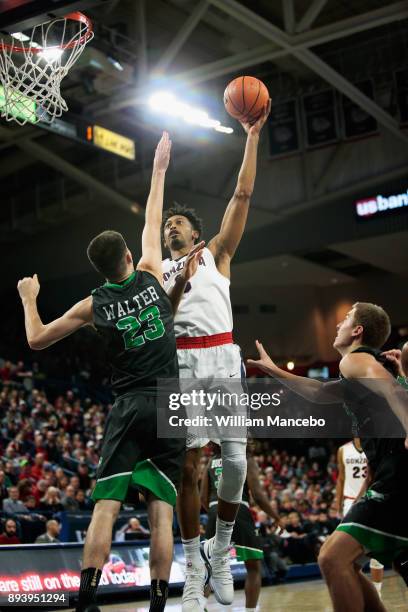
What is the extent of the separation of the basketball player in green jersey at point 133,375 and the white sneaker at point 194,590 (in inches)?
29.3

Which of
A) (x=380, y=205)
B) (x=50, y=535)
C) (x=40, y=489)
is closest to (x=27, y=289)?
(x=50, y=535)

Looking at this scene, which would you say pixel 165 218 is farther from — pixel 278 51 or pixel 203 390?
pixel 278 51

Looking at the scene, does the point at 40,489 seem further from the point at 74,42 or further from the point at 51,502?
the point at 74,42

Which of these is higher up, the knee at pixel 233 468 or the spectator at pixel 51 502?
the knee at pixel 233 468

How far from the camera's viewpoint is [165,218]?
20.7ft

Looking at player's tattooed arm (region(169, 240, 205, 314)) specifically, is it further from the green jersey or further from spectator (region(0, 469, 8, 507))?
spectator (region(0, 469, 8, 507))

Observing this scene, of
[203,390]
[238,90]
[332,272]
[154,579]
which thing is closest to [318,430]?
[203,390]

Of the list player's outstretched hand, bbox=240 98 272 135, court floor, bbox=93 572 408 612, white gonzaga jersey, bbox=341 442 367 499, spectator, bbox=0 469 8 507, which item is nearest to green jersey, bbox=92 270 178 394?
player's outstretched hand, bbox=240 98 272 135

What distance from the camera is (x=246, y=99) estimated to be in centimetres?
612

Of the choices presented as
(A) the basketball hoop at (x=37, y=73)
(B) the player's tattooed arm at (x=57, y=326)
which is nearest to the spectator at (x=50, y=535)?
(A) the basketball hoop at (x=37, y=73)

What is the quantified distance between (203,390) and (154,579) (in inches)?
59.0

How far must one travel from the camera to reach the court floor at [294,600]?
27.5 ft

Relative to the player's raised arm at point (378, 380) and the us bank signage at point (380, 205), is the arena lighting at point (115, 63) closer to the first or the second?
the us bank signage at point (380, 205)

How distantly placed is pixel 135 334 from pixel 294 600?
244 inches
